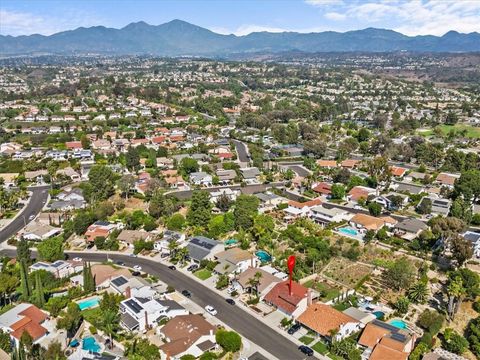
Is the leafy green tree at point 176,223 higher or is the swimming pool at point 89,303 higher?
the leafy green tree at point 176,223

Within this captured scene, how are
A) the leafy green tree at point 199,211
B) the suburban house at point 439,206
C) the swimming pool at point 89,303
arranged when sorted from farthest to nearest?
the suburban house at point 439,206 < the leafy green tree at point 199,211 < the swimming pool at point 89,303

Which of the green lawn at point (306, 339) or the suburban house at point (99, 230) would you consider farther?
the suburban house at point (99, 230)

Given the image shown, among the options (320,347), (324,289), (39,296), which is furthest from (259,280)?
(39,296)

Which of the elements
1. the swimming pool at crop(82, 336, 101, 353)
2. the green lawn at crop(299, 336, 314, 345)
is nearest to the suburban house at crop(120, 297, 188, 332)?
the swimming pool at crop(82, 336, 101, 353)

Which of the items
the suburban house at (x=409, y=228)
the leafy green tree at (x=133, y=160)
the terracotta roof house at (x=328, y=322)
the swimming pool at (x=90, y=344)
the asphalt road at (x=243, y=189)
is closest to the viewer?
the swimming pool at (x=90, y=344)

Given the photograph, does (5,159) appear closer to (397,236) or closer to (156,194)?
(156,194)

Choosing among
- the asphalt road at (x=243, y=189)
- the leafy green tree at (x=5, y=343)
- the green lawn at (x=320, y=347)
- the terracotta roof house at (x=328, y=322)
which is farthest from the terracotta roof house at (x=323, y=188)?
the leafy green tree at (x=5, y=343)

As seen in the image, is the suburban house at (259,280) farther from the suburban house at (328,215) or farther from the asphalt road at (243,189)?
the asphalt road at (243,189)
